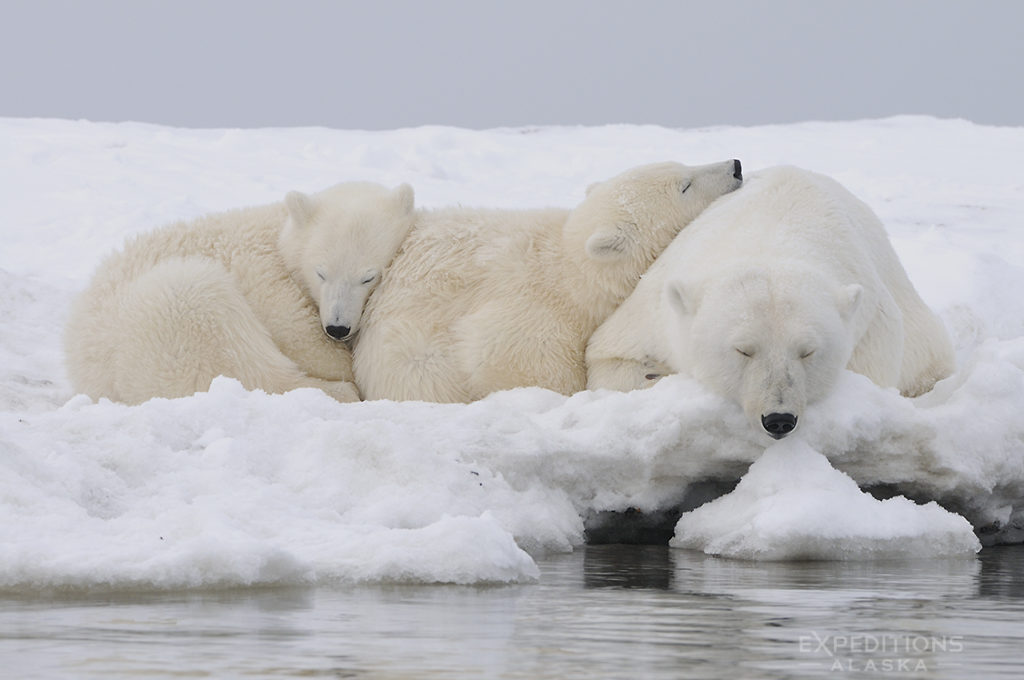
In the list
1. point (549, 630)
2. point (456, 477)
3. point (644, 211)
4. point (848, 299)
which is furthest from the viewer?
point (644, 211)

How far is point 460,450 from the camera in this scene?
5.27m

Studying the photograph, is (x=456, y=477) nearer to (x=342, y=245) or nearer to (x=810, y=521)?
(x=810, y=521)

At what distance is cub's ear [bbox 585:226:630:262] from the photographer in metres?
6.89

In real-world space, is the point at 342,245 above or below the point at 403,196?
below

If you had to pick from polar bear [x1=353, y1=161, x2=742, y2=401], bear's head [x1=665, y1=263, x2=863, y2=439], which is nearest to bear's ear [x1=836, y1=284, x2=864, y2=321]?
bear's head [x1=665, y1=263, x2=863, y2=439]

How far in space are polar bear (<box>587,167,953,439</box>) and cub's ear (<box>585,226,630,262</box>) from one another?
7.7 inches

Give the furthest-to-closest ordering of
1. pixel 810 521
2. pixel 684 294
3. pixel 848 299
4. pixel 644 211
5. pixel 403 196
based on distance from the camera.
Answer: pixel 403 196, pixel 644 211, pixel 684 294, pixel 848 299, pixel 810 521

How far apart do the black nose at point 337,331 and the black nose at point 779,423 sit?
2.46 metres

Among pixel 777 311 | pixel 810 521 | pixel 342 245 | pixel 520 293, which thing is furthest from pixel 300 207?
pixel 810 521

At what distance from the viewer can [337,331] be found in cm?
690

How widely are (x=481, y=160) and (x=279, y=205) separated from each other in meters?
11.6

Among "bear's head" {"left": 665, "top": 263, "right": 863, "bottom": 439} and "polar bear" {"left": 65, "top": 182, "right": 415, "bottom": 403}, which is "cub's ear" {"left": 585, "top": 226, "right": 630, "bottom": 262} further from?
"bear's head" {"left": 665, "top": 263, "right": 863, "bottom": 439}

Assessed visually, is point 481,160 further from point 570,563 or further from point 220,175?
point 570,563

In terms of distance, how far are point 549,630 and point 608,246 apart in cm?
379
